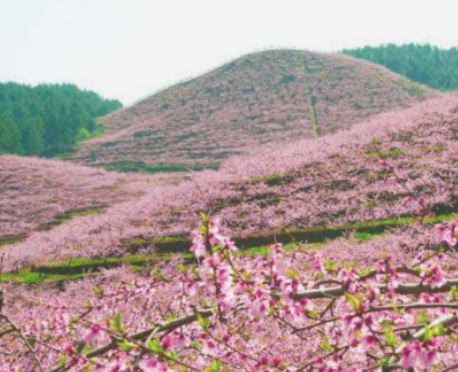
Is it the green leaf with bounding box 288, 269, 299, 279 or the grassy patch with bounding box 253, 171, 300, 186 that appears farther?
the grassy patch with bounding box 253, 171, 300, 186

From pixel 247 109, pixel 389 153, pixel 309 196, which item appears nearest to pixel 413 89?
pixel 247 109

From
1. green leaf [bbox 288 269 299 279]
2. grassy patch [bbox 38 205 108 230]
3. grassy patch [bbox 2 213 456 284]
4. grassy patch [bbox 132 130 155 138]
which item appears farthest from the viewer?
grassy patch [bbox 132 130 155 138]

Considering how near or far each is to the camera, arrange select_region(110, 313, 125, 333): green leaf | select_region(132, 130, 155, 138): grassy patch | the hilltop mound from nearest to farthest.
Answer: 1. select_region(110, 313, 125, 333): green leaf
2. the hilltop mound
3. select_region(132, 130, 155, 138): grassy patch

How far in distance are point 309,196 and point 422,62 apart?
129577 mm

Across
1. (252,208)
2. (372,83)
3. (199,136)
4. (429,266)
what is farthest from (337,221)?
(372,83)

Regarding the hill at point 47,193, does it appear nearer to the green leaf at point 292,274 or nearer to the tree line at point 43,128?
the tree line at point 43,128

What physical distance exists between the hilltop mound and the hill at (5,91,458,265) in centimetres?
3202

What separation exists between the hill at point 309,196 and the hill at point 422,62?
104763 mm

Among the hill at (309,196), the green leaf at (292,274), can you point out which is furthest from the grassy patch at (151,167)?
the green leaf at (292,274)

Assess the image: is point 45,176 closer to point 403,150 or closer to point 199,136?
point 199,136

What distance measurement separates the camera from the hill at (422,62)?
12738cm

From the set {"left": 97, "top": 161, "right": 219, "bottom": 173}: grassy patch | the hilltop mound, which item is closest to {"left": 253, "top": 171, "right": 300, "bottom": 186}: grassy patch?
{"left": 97, "top": 161, "right": 219, "bottom": 173}: grassy patch

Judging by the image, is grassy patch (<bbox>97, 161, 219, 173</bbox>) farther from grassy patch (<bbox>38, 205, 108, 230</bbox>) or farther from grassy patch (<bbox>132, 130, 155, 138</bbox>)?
grassy patch (<bbox>38, 205, 108, 230</bbox>)

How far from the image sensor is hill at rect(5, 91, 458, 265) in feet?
72.0
